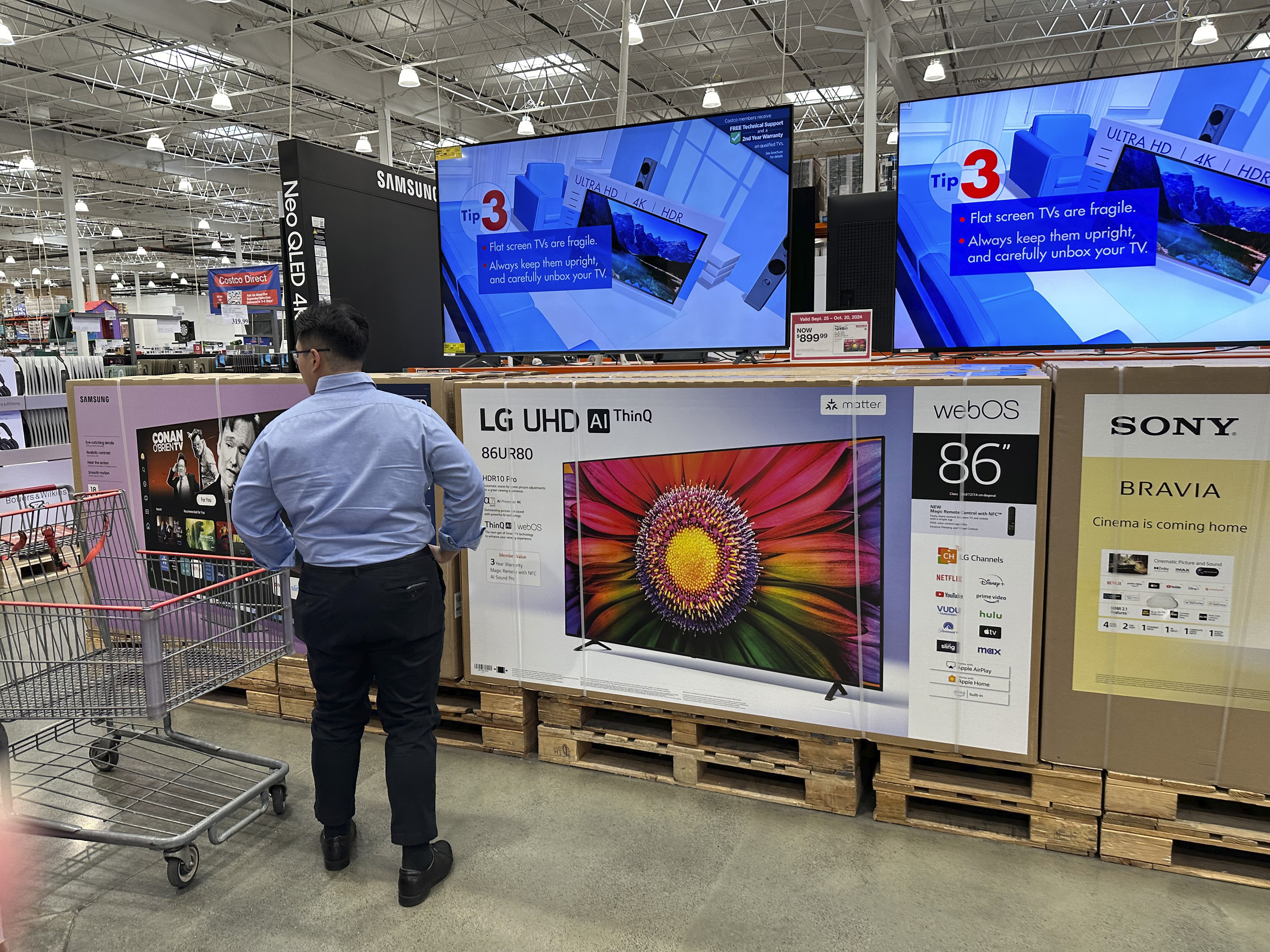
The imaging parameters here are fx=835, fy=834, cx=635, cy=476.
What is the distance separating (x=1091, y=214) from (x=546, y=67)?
14.5 meters

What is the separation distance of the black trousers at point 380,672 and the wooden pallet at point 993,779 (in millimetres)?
1661

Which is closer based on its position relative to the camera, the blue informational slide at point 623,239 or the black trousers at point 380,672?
the black trousers at point 380,672

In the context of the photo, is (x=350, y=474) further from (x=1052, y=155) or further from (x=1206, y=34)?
(x=1206, y=34)

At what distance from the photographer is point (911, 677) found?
3000 mm

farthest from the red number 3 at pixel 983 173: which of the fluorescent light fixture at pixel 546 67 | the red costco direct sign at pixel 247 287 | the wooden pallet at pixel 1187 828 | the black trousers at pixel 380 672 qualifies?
the red costco direct sign at pixel 247 287

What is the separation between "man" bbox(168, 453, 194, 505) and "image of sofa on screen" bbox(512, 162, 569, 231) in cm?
208

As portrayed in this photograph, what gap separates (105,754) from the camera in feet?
11.9

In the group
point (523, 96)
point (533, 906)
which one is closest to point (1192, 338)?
point (533, 906)

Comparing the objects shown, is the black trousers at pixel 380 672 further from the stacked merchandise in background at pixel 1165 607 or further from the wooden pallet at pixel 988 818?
the stacked merchandise in background at pixel 1165 607

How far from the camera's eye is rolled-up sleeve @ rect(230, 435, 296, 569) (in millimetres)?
2639

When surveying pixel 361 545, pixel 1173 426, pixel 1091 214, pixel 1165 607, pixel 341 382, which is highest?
pixel 1091 214

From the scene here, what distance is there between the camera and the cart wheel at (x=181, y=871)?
2.73 meters

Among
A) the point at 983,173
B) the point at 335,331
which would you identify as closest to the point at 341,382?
the point at 335,331

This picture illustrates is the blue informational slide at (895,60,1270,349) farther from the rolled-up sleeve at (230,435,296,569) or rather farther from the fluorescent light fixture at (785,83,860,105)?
the fluorescent light fixture at (785,83,860,105)
